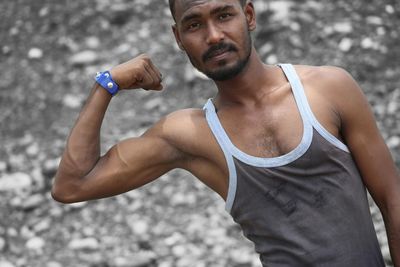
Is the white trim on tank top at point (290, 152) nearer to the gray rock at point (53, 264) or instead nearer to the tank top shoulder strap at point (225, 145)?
the tank top shoulder strap at point (225, 145)

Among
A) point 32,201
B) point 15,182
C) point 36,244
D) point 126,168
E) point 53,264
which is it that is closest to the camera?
point 126,168

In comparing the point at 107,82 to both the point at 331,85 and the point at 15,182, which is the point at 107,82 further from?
the point at 15,182

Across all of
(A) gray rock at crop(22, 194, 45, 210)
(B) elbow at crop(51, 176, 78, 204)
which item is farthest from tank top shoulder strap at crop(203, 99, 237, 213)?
(A) gray rock at crop(22, 194, 45, 210)

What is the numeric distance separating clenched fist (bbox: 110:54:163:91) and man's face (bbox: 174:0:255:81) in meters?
0.26

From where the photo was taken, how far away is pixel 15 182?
4852 millimetres

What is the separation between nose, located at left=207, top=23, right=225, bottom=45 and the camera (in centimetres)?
245

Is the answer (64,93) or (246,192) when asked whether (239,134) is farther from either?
(64,93)

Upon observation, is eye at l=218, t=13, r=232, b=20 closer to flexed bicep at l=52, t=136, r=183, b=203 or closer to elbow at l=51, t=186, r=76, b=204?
flexed bicep at l=52, t=136, r=183, b=203

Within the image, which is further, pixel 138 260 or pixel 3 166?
pixel 3 166

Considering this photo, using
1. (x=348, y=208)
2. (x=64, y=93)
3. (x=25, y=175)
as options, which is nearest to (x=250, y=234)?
(x=348, y=208)

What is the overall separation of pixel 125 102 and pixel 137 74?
2.41 metres

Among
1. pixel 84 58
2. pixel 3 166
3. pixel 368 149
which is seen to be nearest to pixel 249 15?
pixel 368 149

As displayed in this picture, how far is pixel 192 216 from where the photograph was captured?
448cm

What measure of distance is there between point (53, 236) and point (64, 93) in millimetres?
1052
